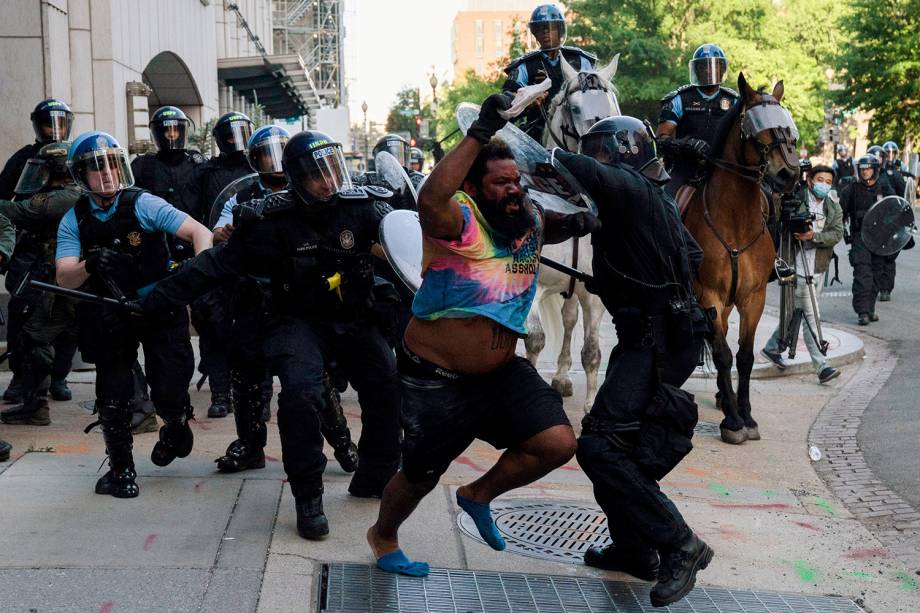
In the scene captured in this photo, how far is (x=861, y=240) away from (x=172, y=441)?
11708mm

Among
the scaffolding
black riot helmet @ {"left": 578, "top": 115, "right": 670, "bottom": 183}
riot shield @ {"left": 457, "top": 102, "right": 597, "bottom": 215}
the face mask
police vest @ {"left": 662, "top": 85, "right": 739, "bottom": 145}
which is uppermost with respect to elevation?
the scaffolding

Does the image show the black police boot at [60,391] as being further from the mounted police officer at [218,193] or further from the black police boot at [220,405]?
the black police boot at [220,405]

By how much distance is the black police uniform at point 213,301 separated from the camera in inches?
338

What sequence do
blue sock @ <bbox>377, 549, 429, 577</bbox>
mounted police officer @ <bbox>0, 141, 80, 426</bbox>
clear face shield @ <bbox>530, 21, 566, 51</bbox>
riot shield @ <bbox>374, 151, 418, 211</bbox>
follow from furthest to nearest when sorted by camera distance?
1. clear face shield @ <bbox>530, 21, 566, 51</bbox>
2. mounted police officer @ <bbox>0, 141, 80, 426</bbox>
3. riot shield @ <bbox>374, 151, 418, 211</bbox>
4. blue sock @ <bbox>377, 549, 429, 577</bbox>

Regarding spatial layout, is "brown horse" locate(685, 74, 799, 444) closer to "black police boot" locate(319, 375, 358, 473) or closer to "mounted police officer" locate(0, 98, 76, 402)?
"black police boot" locate(319, 375, 358, 473)

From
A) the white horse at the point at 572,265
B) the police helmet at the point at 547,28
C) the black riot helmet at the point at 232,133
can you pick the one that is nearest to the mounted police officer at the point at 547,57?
the police helmet at the point at 547,28

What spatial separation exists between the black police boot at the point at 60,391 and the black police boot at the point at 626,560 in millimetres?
5586

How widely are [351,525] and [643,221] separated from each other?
2131mm

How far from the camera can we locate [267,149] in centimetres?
749

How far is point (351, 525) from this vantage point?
5.86 meters

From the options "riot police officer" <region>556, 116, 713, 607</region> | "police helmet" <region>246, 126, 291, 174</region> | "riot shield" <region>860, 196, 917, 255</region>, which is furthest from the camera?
"riot shield" <region>860, 196, 917, 255</region>

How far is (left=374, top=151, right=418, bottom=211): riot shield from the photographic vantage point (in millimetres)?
7723

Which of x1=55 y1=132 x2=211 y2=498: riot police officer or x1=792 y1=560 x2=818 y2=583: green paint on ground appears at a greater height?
x1=55 y1=132 x2=211 y2=498: riot police officer

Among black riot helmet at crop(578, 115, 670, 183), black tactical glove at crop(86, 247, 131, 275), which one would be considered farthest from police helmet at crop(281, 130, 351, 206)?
black riot helmet at crop(578, 115, 670, 183)
